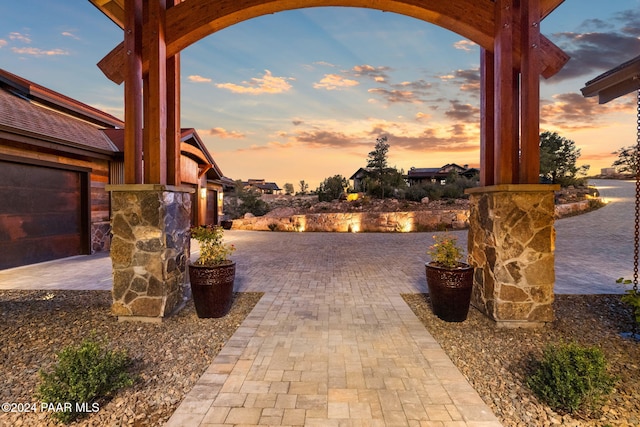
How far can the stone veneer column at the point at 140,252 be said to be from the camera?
432 cm

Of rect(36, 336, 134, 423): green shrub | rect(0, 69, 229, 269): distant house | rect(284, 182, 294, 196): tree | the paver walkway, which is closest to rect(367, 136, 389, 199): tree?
the paver walkway

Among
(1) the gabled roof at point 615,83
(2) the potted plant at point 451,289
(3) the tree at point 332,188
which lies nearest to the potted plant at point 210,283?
(2) the potted plant at point 451,289

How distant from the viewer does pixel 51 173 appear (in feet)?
29.1


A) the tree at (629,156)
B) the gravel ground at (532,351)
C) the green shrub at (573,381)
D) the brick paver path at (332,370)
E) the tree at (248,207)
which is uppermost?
the tree at (629,156)

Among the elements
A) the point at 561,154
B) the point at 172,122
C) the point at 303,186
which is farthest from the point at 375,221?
the point at 303,186

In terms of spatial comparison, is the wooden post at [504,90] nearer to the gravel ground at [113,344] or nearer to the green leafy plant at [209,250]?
the green leafy plant at [209,250]

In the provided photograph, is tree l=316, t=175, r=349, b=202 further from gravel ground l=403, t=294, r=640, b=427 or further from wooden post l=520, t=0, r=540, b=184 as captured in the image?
wooden post l=520, t=0, r=540, b=184

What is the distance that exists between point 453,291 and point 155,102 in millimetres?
5293

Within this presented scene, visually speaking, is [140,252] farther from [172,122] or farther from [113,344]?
[172,122]

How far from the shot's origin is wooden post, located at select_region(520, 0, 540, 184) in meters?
4.15

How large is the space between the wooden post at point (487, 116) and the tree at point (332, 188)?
71.4 ft

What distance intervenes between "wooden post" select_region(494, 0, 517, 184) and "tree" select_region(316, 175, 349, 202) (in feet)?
73.2

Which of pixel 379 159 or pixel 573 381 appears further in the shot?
pixel 379 159

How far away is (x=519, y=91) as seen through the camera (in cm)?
447
